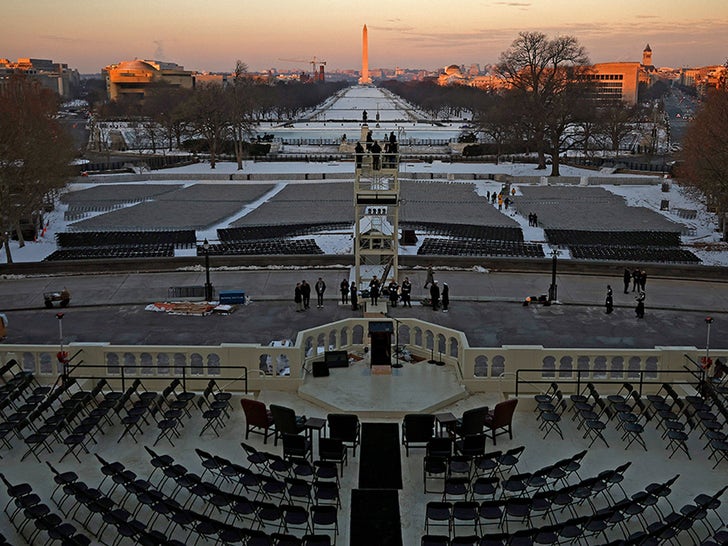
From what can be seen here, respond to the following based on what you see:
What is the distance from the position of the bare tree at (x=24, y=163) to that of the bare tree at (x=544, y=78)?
4459cm

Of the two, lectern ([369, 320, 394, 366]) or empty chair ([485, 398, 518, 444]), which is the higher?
lectern ([369, 320, 394, 366])

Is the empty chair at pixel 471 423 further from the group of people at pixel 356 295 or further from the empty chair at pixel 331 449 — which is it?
the group of people at pixel 356 295

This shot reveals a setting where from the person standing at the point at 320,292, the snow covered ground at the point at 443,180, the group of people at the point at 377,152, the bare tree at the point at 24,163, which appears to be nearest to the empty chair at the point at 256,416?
the group of people at the point at 377,152

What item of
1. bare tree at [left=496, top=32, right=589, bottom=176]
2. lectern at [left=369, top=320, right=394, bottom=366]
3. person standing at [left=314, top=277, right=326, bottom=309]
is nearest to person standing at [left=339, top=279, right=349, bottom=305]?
person standing at [left=314, top=277, right=326, bottom=309]

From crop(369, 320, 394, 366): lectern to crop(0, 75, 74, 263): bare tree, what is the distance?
2701cm

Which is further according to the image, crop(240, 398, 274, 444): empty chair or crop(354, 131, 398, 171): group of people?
crop(354, 131, 398, 171): group of people

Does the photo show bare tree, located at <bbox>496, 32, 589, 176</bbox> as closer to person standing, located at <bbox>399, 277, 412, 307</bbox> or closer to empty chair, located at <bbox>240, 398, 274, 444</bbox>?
person standing, located at <bbox>399, 277, 412, 307</bbox>

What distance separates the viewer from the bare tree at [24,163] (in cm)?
4072

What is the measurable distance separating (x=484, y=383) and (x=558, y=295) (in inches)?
602

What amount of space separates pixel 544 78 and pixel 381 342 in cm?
6944

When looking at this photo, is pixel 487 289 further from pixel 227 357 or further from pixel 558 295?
pixel 227 357

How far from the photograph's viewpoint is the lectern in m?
18.8

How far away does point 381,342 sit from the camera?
1886 centimetres

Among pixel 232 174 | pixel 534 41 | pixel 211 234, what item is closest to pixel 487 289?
pixel 211 234
